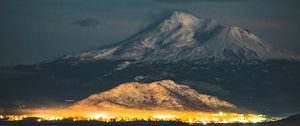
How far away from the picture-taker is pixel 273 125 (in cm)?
19100

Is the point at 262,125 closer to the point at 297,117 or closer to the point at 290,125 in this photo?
the point at 297,117

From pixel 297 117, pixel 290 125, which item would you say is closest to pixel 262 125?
pixel 297 117

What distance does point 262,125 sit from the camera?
199 m

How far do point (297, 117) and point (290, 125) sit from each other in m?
18.3

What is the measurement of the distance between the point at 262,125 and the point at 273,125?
835cm

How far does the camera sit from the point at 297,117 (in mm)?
198000

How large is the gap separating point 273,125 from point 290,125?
36.2 feet

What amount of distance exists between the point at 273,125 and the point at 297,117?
29.8 ft

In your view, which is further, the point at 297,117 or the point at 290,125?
the point at 297,117

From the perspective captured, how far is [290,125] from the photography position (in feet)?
591

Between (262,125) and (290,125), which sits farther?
(262,125)

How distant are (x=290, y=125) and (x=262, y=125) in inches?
763
